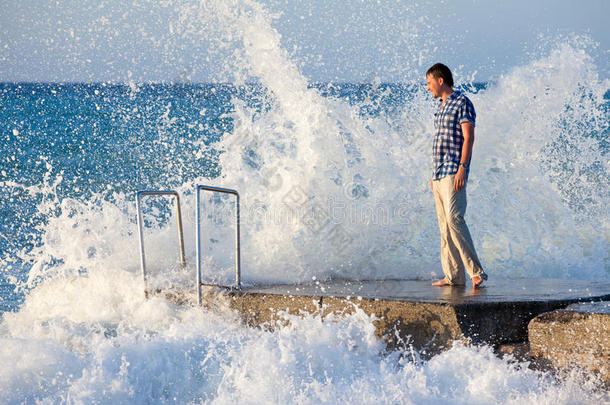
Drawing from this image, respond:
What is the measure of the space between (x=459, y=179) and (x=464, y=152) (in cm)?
21

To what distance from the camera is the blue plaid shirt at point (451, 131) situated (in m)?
4.97

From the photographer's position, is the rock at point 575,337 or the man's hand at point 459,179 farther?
the man's hand at point 459,179

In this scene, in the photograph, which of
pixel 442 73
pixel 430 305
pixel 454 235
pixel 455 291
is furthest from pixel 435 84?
pixel 430 305

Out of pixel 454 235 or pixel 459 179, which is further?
pixel 454 235

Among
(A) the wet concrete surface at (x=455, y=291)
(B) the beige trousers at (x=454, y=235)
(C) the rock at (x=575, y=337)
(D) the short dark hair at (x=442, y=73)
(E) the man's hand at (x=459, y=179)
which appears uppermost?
(D) the short dark hair at (x=442, y=73)

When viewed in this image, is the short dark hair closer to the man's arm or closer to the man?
the man

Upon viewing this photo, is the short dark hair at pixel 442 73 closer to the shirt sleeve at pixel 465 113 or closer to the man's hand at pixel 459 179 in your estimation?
the shirt sleeve at pixel 465 113

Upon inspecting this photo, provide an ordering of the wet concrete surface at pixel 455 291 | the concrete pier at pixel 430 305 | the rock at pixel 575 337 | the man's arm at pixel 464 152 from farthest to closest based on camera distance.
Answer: the man's arm at pixel 464 152 → the wet concrete surface at pixel 455 291 → the concrete pier at pixel 430 305 → the rock at pixel 575 337

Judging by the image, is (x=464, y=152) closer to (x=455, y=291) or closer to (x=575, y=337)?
(x=455, y=291)

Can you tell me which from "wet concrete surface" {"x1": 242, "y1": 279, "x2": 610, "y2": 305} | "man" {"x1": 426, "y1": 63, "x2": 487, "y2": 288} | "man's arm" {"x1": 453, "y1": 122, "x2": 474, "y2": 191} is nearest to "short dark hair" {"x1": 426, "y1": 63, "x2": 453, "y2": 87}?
"man" {"x1": 426, "y1": 63, "x2": 487, "y2": 288}

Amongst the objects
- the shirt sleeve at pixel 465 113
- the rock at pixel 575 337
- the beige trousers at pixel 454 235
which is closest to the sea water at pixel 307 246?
the rock at pixel 575 337

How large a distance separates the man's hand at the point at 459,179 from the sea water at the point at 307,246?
136 centimetres

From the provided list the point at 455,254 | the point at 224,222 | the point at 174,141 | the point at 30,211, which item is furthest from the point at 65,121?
the point at 455,254

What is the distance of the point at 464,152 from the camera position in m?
4.93
